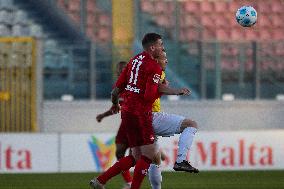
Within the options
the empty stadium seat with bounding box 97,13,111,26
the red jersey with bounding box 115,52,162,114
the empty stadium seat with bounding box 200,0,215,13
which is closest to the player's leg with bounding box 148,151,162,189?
the red jersey with bounding box 115,52,162,114

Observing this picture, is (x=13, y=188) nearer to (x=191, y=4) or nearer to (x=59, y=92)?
(x=59, y=92)

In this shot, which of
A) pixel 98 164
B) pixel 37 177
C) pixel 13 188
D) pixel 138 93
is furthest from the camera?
pixel 98 164

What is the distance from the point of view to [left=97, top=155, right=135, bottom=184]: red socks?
35.9 feet

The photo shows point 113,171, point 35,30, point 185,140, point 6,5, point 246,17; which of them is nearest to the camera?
point 185,140

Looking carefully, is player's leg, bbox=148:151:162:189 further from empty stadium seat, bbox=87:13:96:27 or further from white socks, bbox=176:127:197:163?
empty stadium seat, bbox=87:13:96:27

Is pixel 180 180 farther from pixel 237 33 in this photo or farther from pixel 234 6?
pixel 234 6

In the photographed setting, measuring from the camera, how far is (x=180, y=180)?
1538cm

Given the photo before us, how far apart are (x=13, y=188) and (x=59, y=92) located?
6.06m

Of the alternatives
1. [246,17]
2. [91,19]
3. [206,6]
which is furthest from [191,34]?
[246,17]

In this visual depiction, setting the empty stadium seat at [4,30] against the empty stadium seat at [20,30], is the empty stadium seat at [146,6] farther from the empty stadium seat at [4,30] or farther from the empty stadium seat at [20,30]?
the empty stadium seat at [4,30]

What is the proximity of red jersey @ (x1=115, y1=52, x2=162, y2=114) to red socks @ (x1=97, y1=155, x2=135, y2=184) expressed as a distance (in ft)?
2.10

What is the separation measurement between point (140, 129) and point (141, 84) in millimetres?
426

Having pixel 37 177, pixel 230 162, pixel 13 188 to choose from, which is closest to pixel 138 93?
pixel 13 188

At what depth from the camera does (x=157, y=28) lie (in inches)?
804
